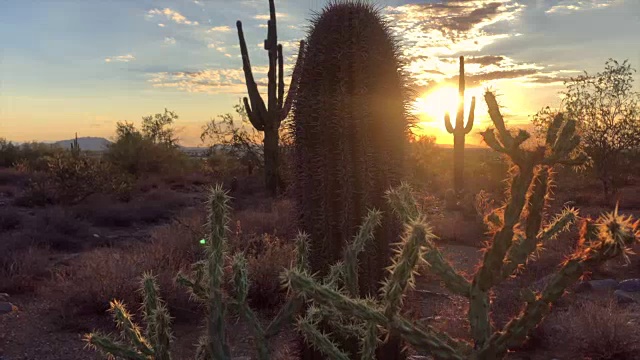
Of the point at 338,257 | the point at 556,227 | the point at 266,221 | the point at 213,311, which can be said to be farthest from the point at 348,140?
the point at 266,221

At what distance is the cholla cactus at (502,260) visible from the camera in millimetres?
2092

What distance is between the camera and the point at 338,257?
16.9 feet

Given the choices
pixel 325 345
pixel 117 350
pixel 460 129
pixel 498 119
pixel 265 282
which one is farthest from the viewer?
pixel 460 129

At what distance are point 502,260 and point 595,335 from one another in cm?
529

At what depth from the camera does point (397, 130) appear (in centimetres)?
534

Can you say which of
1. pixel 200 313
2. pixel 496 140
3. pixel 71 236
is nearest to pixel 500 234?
pixel 496 140

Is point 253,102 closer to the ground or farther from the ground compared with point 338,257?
farther from the ground

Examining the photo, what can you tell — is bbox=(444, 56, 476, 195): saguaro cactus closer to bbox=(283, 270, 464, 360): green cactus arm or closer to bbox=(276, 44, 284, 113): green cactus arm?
bbox=(276, 44, 284, 113): green cactus arm

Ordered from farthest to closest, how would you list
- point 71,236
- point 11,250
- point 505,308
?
point 71,236 < point 11,250 < point 505,308

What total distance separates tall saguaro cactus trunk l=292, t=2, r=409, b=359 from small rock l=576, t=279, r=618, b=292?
5.72 meters

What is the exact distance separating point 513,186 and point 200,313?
7.10m

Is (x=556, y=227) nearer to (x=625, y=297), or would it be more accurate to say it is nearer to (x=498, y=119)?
(x=498, y=119)

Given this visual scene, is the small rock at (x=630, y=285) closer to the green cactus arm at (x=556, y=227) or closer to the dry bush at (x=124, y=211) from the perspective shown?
the green cactus arm at (x=556, y=227)

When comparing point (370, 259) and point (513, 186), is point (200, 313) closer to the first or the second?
point (370, 259)
